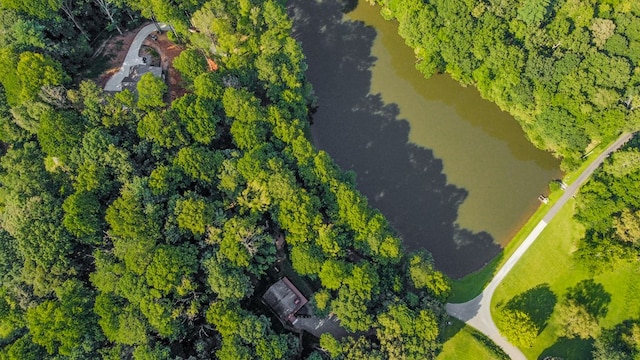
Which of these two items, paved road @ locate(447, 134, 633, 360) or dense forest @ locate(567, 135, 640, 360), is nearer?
dense forest @ locate(567, 135, 640, 360)

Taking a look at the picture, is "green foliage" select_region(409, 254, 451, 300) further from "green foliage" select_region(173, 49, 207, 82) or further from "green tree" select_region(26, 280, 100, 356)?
"green foliage" select_region(173, 49, 207, 82)

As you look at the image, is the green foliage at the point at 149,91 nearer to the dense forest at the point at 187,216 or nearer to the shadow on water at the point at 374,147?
the dense forest at the point at 187,216

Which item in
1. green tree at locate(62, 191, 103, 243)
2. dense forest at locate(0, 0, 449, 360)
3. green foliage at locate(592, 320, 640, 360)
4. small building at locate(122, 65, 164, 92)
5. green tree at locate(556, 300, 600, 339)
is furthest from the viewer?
small building at locate(122, 65, 164, 92)

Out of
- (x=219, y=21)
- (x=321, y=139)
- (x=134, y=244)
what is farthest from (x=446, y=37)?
(x=134, y=244)

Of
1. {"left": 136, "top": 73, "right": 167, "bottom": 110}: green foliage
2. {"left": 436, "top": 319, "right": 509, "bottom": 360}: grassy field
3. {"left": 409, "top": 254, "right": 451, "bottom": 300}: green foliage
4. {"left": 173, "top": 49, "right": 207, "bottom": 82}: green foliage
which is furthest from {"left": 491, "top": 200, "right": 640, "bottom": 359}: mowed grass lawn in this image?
{"left": 136, "top": 73, "right": 167, "bottom": 110}: green foliage


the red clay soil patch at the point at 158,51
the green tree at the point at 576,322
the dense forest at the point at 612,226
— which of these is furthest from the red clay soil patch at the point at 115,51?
the green tree at the point at 576,322

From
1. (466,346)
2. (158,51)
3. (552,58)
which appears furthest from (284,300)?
(552,58)

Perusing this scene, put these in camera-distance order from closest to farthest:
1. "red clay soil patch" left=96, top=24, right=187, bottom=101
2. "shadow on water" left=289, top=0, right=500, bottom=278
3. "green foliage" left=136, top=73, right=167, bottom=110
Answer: "green foliage" left=136, top=73, right=167, bottom=110 < "shadow on water" left=289, top=0, right=500, bottom=278 < "red clay soil patch" left=96, top=24, right=187, bottom=101
